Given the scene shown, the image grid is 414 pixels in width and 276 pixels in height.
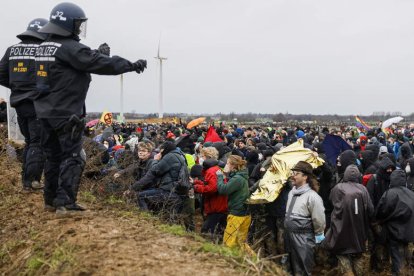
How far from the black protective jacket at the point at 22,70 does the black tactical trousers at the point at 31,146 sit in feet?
0.47

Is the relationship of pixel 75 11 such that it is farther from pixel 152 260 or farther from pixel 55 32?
pixel 152 260

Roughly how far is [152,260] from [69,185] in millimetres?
1967

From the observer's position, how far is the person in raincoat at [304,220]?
6322mm

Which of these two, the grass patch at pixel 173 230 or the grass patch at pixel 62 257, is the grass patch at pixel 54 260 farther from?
the grass patch at pixel 173 230

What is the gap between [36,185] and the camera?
22.1ft

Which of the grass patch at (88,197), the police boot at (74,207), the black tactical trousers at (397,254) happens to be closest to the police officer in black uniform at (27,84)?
the grass patch at (88,197)

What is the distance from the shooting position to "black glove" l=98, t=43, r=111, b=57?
17.4ft

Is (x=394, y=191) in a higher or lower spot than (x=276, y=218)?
higher

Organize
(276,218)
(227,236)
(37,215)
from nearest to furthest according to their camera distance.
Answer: (37,215) < (227,236) < (276,218)

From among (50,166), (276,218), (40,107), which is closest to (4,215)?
(50,166)

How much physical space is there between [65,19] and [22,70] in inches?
63.2

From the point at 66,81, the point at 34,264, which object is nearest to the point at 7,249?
the point at 34,264

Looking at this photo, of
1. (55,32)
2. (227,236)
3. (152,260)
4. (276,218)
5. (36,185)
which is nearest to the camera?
(152,260)

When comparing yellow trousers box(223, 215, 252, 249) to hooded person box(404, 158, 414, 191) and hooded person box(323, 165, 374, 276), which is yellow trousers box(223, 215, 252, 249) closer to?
hooded person box(323, 165, 374, 276)
